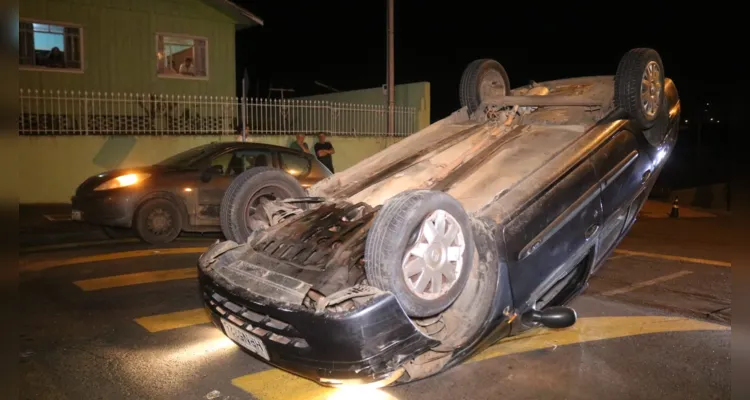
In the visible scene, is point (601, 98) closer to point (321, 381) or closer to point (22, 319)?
point (321, 381)

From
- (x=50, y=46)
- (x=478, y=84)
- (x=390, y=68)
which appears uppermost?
(x=50, y=46)

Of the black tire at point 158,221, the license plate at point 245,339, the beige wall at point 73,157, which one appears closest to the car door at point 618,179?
the license plate at point 245,339

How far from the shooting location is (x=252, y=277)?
3760 mm

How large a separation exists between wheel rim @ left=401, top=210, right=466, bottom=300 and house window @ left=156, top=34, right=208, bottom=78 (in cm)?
1479

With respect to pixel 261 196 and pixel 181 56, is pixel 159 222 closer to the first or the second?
pixel 261 196

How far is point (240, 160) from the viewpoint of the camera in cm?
916

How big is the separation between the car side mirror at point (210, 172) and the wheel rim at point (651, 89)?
5895 mm

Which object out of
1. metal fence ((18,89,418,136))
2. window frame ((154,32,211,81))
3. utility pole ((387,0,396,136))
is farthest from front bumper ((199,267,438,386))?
window frame ((154,32,211,81))

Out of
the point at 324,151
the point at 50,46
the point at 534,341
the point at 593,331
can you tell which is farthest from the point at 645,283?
the point at 50,46

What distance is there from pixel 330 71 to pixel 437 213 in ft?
113

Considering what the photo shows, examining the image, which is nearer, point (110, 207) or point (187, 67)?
point (110, 207)

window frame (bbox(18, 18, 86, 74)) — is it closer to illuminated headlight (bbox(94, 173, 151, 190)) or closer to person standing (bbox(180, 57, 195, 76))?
person standing (bbox(180, 57, 195, 76))

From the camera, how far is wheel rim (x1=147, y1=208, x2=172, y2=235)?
338 inches

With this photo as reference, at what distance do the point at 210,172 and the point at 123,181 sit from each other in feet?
3.89
